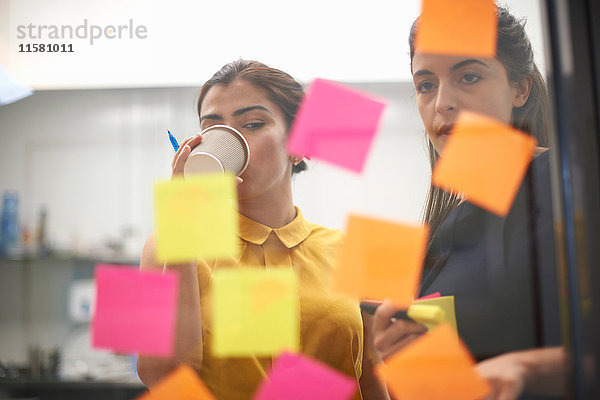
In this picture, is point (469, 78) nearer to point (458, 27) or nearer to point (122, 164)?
point (458, 27)

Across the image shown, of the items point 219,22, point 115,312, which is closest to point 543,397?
point 115,312

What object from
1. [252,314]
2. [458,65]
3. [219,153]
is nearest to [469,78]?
[458,65]

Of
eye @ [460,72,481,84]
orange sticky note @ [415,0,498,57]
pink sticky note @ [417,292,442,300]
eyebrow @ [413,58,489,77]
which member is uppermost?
orange sticky note @ [415,0,498,57]

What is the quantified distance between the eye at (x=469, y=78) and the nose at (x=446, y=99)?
0.03m

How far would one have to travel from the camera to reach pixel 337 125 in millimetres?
904

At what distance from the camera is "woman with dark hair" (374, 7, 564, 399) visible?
891 mm

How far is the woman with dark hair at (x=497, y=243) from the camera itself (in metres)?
0.89

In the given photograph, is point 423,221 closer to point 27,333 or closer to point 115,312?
point 115,312

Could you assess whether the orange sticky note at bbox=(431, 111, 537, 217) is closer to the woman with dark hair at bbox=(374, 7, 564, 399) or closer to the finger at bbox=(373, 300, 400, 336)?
the woman with dark hair at bbox=(374, 7, 564, 399)

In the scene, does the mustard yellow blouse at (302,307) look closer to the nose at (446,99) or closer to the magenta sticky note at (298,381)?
the magenta sticky note at (298,381)

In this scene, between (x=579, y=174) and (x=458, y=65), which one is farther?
(x=458, y=65)

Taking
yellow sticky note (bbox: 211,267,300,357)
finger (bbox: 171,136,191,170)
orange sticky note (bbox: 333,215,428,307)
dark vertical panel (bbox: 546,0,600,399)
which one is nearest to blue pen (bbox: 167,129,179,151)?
finger (bbox: 171,136,191,170)

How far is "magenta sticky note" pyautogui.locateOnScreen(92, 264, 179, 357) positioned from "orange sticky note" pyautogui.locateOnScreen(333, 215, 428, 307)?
305mm

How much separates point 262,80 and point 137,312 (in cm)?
48
